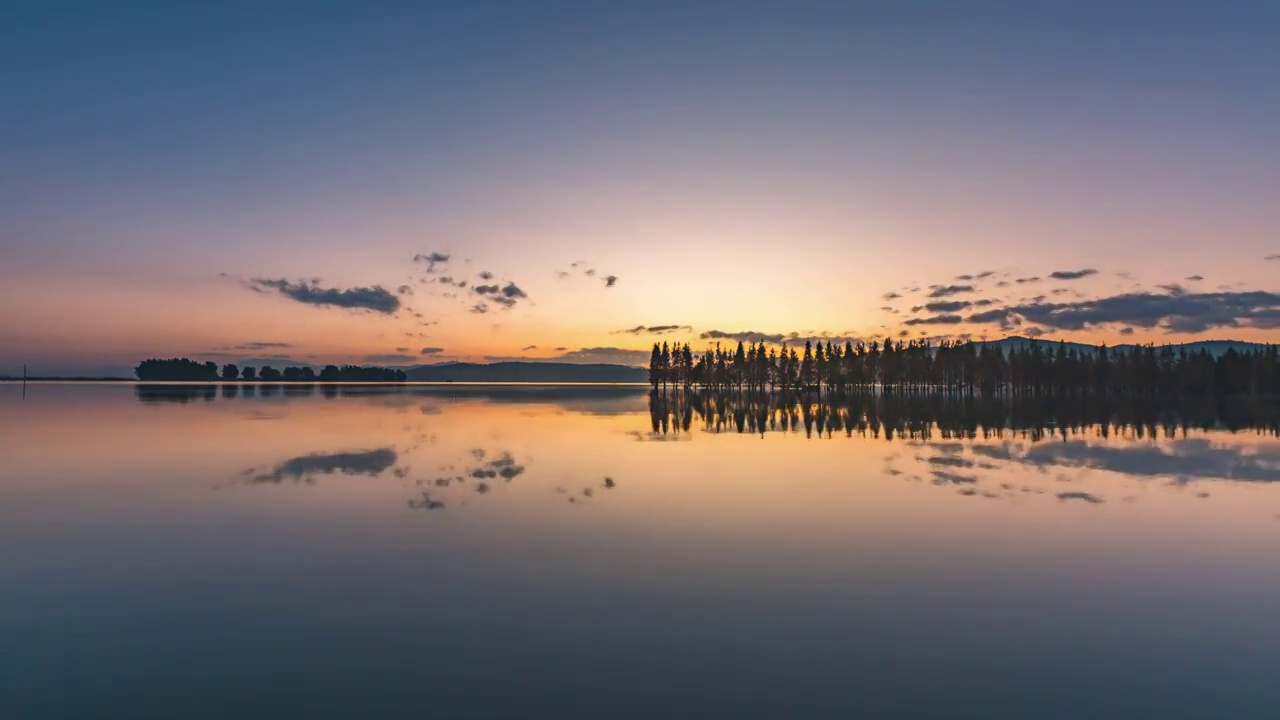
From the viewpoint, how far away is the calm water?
8.28 meters

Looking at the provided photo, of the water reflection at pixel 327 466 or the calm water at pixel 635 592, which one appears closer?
the calm water at pixel 635 592

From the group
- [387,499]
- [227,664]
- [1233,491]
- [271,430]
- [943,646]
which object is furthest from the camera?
[271,430]

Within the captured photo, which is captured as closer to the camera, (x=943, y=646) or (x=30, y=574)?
(x=943, y=646)

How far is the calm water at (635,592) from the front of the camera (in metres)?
8.28

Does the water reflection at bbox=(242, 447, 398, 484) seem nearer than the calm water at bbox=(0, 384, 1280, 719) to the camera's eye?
No

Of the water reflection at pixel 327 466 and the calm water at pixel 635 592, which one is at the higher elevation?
the water reflection at pixel 327 466

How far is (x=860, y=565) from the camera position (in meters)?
13.6

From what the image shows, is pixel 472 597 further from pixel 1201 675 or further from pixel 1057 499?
pixel 1057 499

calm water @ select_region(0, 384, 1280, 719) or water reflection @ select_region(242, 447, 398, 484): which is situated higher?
water reflection @ select_region(242, 447, 398, 484)

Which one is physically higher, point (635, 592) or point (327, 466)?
point (327, 466)

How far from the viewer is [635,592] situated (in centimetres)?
1187

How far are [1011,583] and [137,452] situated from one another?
1379 inches

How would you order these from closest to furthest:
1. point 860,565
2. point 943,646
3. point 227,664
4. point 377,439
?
1. point 227,664
2. point 943,646
3. point 860,565
4. point 377,439

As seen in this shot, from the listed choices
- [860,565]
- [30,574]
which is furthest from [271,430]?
[860,565]
